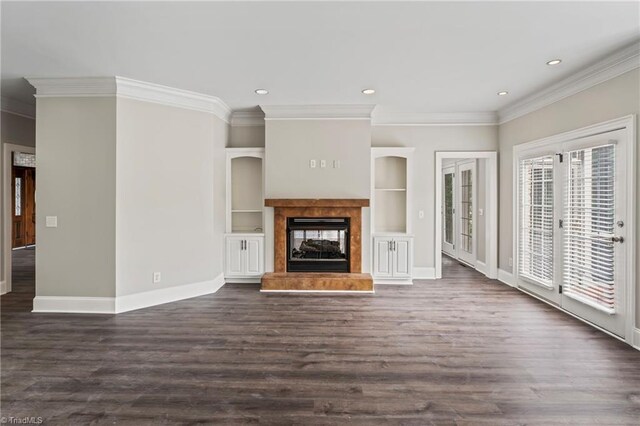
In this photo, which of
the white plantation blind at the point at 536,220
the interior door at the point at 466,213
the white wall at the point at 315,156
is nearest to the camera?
the white plantation blind at the point at 536,220

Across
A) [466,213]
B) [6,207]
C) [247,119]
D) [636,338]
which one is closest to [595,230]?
[636,338]

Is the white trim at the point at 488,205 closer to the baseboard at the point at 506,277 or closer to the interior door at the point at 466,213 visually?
the baseboard at the point at 506,277

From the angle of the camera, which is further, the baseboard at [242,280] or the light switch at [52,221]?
the baseboard at [242,280]

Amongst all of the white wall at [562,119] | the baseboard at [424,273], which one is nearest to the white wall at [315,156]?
the baseboard at [424,273]

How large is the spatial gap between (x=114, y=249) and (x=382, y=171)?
409cm

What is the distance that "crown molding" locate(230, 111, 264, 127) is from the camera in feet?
17.9

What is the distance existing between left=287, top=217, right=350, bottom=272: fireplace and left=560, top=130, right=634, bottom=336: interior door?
2795 mm

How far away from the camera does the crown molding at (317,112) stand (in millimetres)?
4992

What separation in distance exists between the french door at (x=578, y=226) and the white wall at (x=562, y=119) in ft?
0.64

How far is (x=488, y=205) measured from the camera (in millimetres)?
5621

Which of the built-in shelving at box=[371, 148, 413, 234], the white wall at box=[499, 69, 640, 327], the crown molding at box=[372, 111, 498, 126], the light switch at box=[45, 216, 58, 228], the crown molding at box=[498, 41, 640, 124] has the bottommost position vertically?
the light switch at box=[45, 216, 58, 228]

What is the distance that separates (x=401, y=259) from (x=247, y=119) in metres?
3.40

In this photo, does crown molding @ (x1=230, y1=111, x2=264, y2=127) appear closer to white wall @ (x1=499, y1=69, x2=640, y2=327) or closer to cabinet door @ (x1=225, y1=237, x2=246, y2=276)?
cabinet door @ (x1=225, y1=237, x2=246, y2=276)

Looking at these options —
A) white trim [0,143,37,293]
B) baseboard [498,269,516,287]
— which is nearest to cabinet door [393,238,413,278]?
baseboard [498,269,516,287]
